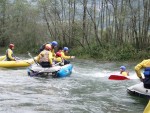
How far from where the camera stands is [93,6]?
100 feet

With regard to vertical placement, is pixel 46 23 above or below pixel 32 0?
below

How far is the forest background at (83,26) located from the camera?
2620 centimetres

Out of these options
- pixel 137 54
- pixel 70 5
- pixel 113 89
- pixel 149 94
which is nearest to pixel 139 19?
pixel 137 54

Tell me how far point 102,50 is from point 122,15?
117 inches

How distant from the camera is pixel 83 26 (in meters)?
30.5

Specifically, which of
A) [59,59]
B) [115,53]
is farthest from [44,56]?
[115,53]

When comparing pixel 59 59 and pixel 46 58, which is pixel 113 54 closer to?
pixel 59 59

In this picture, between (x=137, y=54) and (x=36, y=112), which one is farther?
(x=137, y=54)

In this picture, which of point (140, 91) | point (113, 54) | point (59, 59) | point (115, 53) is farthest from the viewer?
point (115, 53)

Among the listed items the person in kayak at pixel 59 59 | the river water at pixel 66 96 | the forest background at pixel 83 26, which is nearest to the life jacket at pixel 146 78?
the river water at pixel 66 96

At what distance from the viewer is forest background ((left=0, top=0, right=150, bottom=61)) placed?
26203mm

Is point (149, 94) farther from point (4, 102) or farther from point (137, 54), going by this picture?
point (137, 54)

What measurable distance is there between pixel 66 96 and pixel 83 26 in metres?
21.2

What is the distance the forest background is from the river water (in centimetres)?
1317
